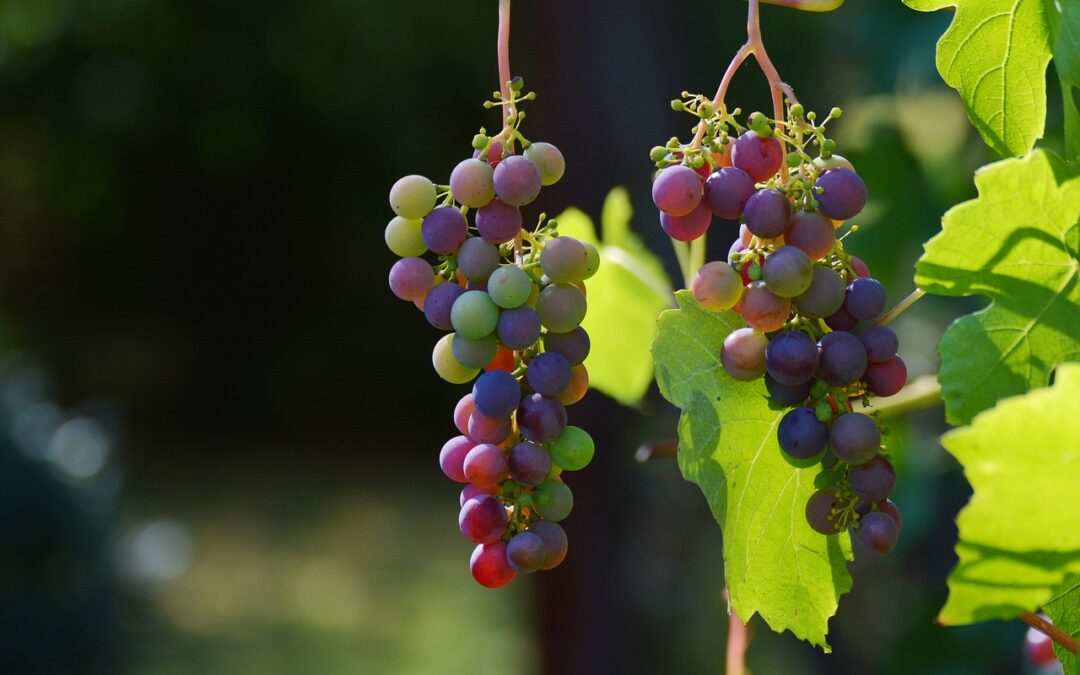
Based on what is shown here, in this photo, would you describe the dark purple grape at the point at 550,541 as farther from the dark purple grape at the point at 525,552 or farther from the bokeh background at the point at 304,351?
the bokeh background at the point at 304,351

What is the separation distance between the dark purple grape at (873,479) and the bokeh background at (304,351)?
99 cm

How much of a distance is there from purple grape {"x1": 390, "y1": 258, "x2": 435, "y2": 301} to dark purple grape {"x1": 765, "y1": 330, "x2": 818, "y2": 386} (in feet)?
0.48

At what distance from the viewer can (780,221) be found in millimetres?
425

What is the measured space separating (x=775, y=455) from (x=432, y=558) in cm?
544

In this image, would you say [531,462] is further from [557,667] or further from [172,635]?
[172,635]

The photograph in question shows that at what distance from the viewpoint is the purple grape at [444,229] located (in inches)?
18.1

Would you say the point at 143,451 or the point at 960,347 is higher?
the point at 143,451

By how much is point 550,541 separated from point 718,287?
0.40ft

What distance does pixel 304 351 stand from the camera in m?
7.51

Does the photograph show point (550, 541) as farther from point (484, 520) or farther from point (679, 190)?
point (679, 190)

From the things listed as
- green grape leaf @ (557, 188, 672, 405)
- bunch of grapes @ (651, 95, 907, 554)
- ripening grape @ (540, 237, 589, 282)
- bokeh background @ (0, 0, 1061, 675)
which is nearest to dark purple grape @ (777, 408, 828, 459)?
bunch of grapes @ (651, 95, 907, 554)

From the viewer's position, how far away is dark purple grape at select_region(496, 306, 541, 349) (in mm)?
444

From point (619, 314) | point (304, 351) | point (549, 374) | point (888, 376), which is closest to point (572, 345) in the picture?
point (549, 374)

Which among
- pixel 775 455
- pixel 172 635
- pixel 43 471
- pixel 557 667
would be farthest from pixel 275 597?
pixel 775 455
